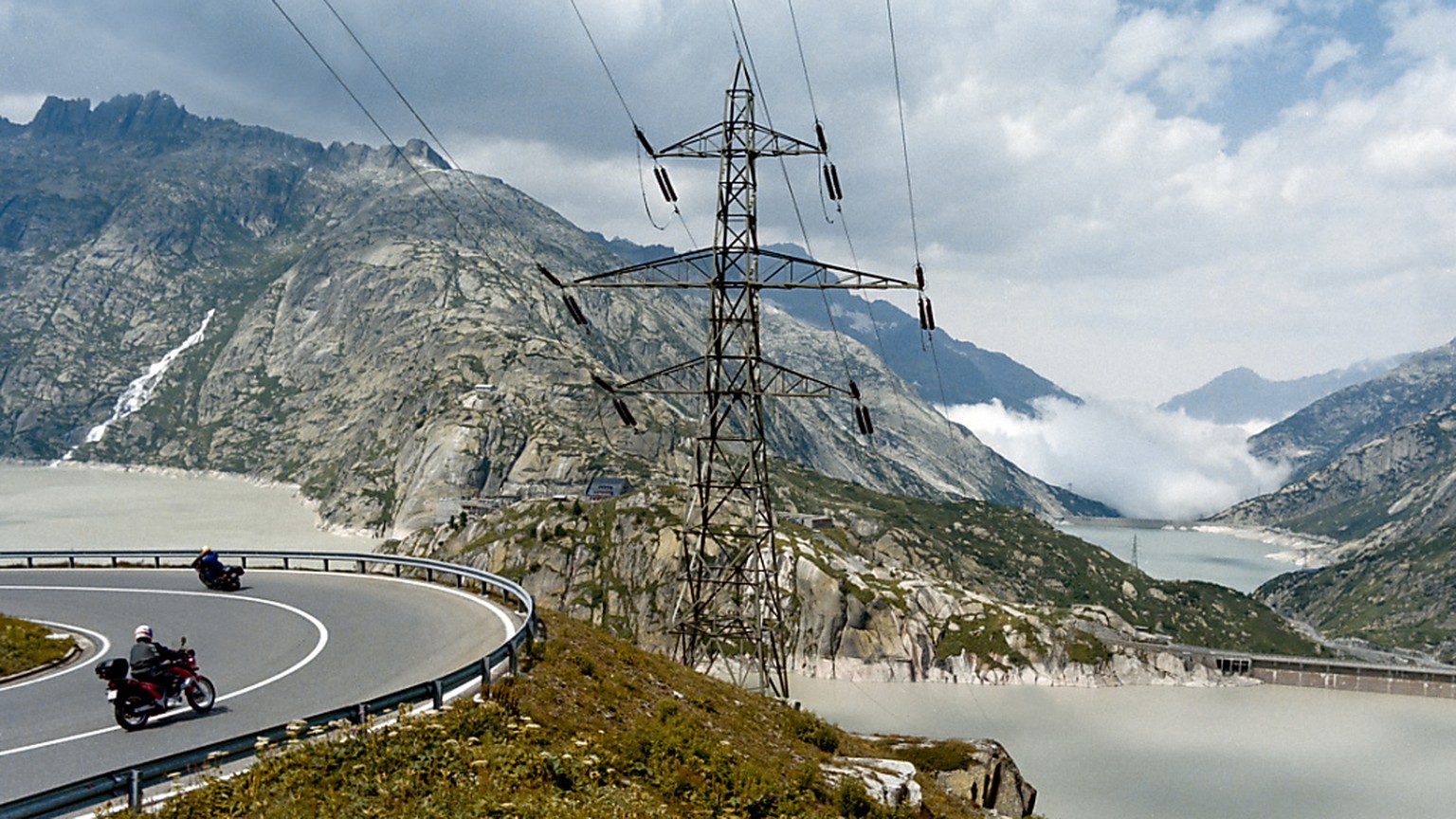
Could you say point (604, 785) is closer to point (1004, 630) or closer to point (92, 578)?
point (92, 578)

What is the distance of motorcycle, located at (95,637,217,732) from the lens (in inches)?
613

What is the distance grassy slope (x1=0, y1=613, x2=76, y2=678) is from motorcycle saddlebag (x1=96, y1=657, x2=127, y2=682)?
5762mm

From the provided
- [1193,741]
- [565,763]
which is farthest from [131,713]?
[1193,741]

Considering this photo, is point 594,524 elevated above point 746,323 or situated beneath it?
situated beneath

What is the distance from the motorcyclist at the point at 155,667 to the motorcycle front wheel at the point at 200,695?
0.24 meters

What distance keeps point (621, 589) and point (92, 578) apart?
111077 millimetres

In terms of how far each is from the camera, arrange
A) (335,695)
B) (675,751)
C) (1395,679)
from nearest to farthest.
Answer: (675,751) → (335,695) → (1395,679)

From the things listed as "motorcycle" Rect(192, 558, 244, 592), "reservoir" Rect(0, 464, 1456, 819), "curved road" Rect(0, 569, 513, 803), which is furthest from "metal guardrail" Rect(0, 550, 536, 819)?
"reservoir" Rect(0, 464, 1456, 819)

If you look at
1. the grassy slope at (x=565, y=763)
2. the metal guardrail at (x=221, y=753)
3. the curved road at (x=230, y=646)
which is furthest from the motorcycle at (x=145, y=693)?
the grassy slope at (x=565, y=763)

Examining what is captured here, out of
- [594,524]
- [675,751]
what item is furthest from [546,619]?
[594,524]

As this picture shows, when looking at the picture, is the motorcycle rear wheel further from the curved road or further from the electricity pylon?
the electricity pylon

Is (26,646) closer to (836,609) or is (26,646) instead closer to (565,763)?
(565,763)

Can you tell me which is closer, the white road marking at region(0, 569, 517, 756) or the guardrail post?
the guardrail post

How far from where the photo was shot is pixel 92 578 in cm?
3312
